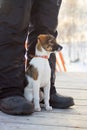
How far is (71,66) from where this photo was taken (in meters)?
6.24

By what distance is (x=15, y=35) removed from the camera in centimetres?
185

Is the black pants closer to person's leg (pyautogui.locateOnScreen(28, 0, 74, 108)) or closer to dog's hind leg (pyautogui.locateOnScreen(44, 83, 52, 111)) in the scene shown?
person's leg (pyautogui.locateOnScreen(28, 0, 74, 108))

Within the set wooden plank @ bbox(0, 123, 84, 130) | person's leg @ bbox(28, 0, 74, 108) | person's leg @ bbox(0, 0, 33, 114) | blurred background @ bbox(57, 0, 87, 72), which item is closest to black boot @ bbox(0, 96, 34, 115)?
person's leg @ bbox(0, 0, 33, 114)

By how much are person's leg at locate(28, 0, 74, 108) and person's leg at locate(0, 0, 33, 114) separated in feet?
0.52

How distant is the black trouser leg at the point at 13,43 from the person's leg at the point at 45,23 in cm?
16

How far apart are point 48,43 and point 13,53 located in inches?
7.5

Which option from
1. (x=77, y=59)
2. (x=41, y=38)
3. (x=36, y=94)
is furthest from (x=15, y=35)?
(x=77, y=59)

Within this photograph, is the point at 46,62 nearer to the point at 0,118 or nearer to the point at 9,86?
the point at 9,86

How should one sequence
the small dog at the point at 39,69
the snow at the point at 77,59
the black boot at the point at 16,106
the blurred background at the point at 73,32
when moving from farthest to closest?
the blurred background at the point at 73,32, the snow at the point at 77,59, the small dog at the point at 39,69, the black boot at the point at 16,106

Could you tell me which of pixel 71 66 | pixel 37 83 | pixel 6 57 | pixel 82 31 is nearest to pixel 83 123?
pixel 37 83

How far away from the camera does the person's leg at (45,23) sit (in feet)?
6.57

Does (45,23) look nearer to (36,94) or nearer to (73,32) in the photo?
(36,94)

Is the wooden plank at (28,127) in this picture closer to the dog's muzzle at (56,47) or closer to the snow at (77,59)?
the dog's muzzle at (56,47)

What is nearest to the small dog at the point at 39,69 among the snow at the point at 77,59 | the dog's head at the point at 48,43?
the dog's head at the point at 48,43
